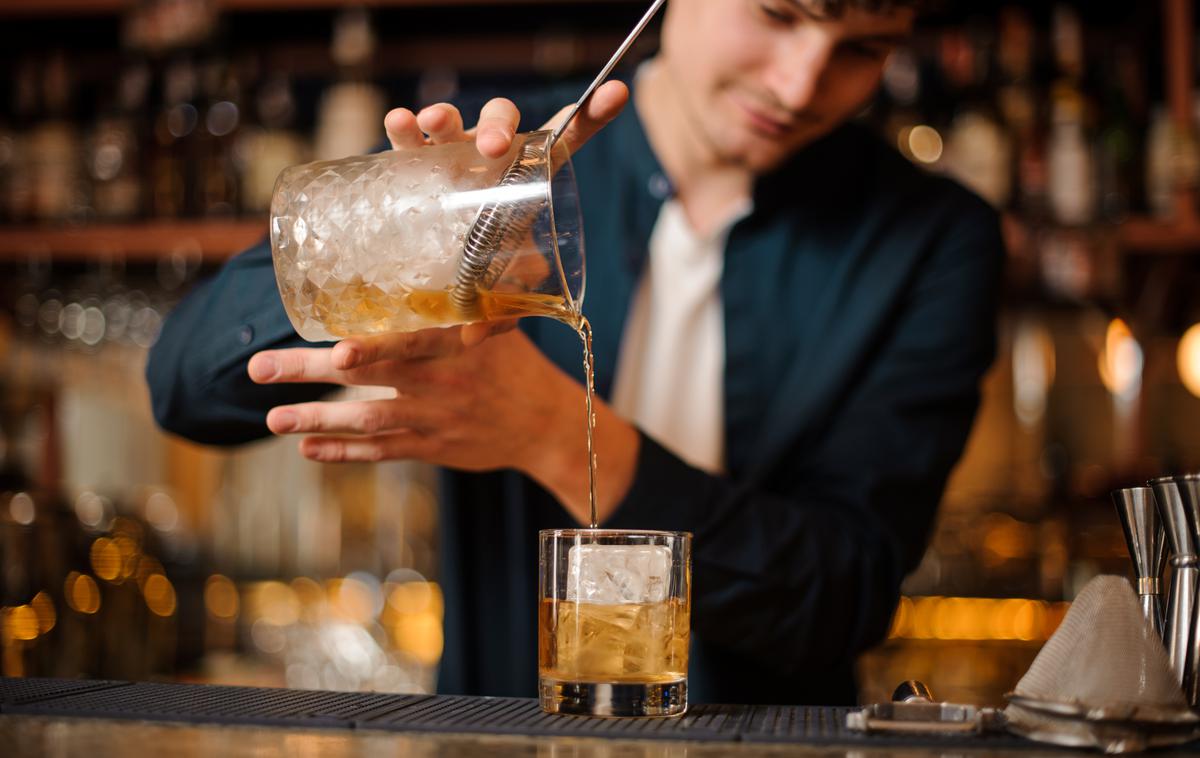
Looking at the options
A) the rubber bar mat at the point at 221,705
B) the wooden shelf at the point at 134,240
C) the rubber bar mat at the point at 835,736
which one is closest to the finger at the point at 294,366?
the rubber bar mat at the point at 221,705

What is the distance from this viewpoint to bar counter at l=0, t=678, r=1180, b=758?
0.77m

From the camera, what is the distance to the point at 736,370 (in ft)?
5.18

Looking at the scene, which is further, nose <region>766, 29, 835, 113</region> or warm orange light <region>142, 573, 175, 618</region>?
warm orange light <region>142, 573, 175, 618</region>

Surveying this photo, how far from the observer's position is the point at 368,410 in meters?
1.05

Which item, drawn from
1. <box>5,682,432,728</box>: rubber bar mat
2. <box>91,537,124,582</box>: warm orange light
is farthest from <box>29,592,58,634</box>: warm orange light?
<box>5,682,432,728</box>: rubber bar mat

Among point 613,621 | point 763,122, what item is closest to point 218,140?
point 763,122

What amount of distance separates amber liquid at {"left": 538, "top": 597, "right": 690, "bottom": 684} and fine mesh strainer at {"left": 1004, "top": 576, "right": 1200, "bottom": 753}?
228mm

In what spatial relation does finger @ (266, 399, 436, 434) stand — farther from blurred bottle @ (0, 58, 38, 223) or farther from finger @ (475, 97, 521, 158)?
blurred bottle @ (0, 58, 38, 223)

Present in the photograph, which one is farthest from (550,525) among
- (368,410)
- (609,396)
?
(368,410)

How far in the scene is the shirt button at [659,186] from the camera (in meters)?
1.58

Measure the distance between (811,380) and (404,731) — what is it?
2.77 feet

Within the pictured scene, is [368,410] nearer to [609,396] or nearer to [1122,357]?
[609,396]

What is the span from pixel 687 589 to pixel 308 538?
2077 millimetres

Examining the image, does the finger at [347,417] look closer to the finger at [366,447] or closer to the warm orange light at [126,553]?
the finger at [366,447]
